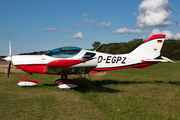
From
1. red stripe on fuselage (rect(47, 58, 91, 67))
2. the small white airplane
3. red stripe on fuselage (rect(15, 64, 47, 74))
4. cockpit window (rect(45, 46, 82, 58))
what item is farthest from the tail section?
red stripe on fuselage (rect(15, 64, 47, 74))

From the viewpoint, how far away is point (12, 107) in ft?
15.1

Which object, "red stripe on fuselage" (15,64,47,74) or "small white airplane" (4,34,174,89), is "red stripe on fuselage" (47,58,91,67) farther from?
"red stripe on fuselage" (15,64,47,74)

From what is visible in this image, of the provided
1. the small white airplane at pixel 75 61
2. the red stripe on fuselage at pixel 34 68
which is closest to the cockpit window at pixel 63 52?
the small white airplane at pixel 75 61

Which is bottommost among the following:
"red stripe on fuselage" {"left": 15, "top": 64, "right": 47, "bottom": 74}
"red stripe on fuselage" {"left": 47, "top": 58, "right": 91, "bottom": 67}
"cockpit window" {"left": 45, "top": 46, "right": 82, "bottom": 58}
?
"red stripe on fuselage" {"left": 15, "top": 64, "right": 47, "bottom": 74}

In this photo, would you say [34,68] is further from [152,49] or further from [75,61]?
[152,49]

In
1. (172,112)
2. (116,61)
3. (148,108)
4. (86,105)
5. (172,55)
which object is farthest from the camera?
(172,55)

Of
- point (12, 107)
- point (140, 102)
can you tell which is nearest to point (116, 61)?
point (140, 102)

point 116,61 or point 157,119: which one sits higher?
point 116,61

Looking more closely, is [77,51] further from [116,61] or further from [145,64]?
[145,64]

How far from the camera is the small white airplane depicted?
601cm

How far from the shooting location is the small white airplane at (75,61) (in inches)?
237

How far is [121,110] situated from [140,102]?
44.8 inches

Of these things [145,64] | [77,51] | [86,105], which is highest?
[77,51]

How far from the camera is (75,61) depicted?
5.83 metres
